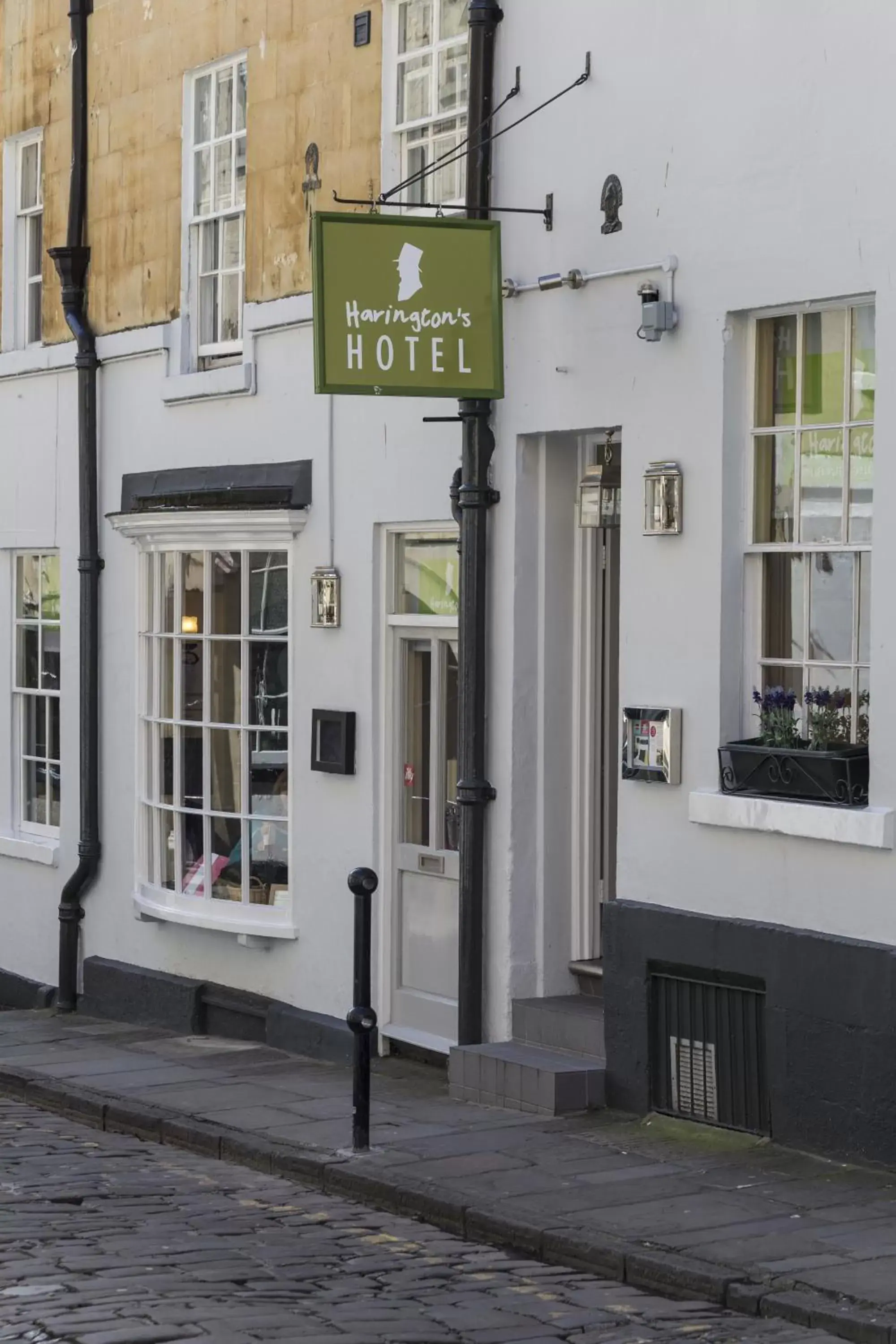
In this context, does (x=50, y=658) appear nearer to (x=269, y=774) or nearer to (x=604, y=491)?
(x=269, y=774)

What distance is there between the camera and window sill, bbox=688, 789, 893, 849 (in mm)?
8766

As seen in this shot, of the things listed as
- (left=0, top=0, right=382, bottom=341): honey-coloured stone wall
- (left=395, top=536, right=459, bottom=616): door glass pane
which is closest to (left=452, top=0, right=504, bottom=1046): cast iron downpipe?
(left=395, top=536, right=459, bottom=616): door glass pane

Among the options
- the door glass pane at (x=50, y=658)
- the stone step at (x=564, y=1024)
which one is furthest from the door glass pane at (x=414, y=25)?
the door glass pane at (x=50, y=658)

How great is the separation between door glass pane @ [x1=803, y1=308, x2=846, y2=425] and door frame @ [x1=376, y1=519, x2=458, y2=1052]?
10.2 ft

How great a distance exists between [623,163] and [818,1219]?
508cm

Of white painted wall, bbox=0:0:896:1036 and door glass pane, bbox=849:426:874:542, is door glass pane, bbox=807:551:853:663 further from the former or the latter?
white painted wall, bbox=0:0:896:1036

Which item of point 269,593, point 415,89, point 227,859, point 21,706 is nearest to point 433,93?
point 415,89

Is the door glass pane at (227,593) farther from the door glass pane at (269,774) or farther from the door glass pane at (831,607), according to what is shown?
the door glass pane at (831,607)

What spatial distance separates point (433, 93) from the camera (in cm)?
1155

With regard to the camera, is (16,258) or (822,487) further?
(16,258)

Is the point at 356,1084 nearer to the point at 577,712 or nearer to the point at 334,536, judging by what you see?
the point at 577,712

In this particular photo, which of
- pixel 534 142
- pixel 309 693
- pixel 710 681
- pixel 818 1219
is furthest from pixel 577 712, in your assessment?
pixel 818 1219

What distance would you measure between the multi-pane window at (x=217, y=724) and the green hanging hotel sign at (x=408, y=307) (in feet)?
9.00

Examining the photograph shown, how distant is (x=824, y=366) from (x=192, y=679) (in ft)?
17.8
